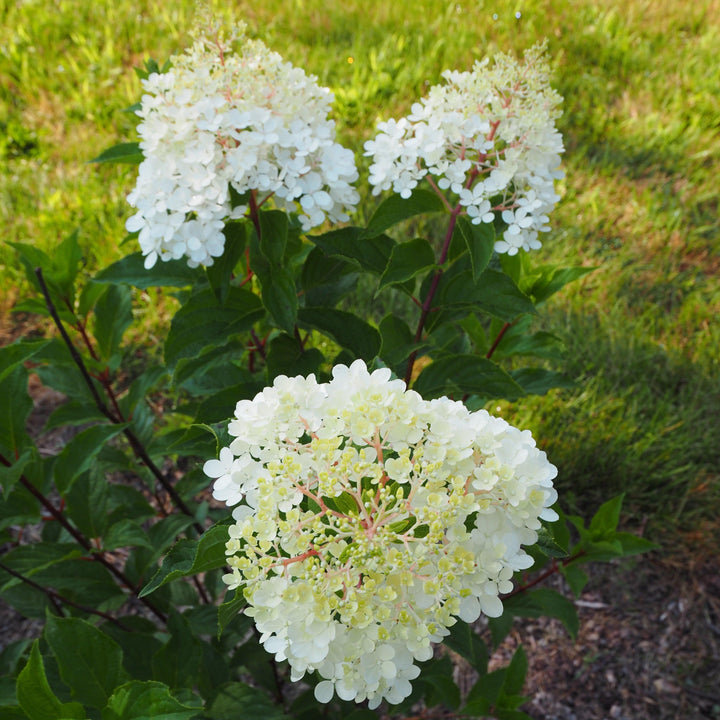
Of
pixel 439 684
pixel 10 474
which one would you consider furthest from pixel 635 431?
pixel 10 474

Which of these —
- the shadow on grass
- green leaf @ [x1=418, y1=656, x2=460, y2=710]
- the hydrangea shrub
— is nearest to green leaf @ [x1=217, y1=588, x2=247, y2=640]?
the hydrangea shrub

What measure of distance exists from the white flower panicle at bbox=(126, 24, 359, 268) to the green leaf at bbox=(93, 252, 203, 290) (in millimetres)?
142

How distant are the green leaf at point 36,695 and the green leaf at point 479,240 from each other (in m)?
0.90

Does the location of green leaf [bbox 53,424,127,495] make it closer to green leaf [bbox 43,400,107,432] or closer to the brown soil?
green leaf [bbox 43,400,107,432]

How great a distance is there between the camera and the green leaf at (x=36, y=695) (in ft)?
2.91

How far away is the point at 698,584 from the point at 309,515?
1967 mm

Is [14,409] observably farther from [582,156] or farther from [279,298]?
[582,156]

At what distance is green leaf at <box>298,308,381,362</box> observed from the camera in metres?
1.35

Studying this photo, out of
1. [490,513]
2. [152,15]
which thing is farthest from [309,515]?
[152,15]

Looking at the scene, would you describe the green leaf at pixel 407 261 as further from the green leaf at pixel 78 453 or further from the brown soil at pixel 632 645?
the brown soil at pixel 632 645

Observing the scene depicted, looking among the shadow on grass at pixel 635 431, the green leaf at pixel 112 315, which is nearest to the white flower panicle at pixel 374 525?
the green leaf at pixel 112 315

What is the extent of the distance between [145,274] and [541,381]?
930 millimetres

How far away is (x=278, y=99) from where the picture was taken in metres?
1.23

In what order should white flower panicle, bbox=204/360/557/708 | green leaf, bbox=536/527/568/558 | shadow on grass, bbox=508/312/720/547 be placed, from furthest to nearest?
1. shadow on grass, bbox=508/312/720/547
2. green leaf, bbox=536/527/568/558
3. white flower panicle, bbox=204/360/557/708
